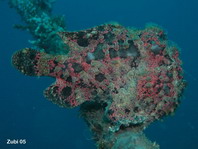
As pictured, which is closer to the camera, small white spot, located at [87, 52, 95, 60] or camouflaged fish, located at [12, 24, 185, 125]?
camouflaged fish, located at [12, 24, 185, 125]

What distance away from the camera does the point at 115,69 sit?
14.5 feet

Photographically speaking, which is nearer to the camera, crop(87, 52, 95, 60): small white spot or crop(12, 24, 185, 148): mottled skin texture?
crop(12, 24, 185, 148): mottled skin texture

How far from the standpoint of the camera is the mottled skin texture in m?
4.19

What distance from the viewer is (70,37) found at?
15.6 ft

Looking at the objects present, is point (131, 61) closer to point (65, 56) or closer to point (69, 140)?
point (65, 56)

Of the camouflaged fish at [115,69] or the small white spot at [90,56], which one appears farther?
the small white spot at [90,56]

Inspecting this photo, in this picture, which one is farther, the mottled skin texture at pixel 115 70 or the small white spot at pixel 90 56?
the small white spot at pixel 90 56

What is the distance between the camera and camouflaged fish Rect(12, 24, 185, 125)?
4191 mm

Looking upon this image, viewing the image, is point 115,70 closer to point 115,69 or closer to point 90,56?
point 115,69

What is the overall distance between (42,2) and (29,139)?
30622 mm

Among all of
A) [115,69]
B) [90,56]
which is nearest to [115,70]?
[115,69]

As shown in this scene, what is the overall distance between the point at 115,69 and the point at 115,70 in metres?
0.02

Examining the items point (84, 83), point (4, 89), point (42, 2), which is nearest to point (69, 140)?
point (4, 89)

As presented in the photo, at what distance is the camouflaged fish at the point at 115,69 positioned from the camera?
419 centimetres
